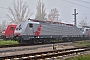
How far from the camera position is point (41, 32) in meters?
23.8

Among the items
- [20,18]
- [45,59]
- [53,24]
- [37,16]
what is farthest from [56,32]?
[37,16]

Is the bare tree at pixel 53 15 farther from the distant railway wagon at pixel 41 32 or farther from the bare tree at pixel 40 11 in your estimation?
the distant railway wagon at pixel 41 32

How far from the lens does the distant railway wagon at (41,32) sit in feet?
71.6

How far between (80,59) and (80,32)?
24949mm

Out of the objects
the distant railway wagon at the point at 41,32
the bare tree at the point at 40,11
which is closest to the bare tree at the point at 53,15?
the bare tree at the point at 40,11

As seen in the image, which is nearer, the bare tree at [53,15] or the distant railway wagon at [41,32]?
the distant railway wagon at [41,32]

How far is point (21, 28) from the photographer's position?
22.2 meters

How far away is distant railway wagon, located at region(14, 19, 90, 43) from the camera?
21.8m

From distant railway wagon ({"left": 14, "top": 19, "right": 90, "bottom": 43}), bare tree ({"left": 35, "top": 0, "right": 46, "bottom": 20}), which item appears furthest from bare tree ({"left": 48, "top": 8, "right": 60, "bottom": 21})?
distant railway wagon ({"left": 14, "top": 19, "right": 90, "bottom": 43})

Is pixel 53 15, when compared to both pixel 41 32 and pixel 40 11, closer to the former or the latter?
pixel 40 11

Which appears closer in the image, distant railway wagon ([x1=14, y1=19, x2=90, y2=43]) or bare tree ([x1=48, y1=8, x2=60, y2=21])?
distant railway wagon ([x1=14, y1=19, x2=90, y2=43])

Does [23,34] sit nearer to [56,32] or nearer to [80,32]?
[56,32]

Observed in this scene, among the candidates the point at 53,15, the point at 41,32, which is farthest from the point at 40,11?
the point at 41,32

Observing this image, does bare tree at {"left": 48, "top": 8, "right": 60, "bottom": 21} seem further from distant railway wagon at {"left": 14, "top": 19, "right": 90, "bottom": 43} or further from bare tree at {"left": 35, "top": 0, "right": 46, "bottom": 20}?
distant railway wagon at {"left": 14, "top": 19, "right": 90, "bottom": 43}
